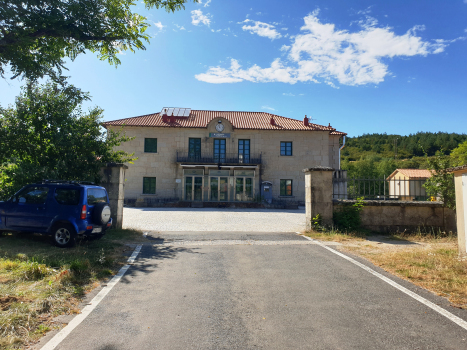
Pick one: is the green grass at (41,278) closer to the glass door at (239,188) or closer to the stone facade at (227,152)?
the stone facade at (227,152)

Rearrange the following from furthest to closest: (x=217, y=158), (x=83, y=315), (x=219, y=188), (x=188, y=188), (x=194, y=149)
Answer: (x=194, y=149) → (x=217, y=158) → (x=188, y=188) → (x=219, y=188) → (x=83, y=315)

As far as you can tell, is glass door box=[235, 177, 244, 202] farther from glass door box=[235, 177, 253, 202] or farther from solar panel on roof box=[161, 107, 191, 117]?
solar panel on roof box=[161, 107, 191, 117]

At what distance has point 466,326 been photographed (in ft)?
11.7

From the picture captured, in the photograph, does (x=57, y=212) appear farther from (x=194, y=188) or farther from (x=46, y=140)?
(x=194, y=188)

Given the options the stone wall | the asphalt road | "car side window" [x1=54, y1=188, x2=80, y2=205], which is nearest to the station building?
the stone wall

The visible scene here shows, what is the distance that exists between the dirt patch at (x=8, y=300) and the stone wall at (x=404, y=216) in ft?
33.1

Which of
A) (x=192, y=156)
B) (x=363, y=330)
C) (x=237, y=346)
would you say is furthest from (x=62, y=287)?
(x=192, y=156)

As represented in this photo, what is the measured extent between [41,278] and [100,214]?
119 inches

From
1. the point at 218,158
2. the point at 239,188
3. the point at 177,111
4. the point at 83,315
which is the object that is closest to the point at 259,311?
the point at 83,315

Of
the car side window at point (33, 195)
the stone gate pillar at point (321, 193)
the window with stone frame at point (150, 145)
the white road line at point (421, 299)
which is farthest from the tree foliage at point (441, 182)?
the window with stone frame at point (150, 145)

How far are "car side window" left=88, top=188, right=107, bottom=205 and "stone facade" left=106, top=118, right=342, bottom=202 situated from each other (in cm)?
1994

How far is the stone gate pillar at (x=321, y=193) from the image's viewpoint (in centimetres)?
1103

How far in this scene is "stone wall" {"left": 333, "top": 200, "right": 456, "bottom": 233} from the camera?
11031mm

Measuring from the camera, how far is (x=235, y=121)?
31.8 meters
